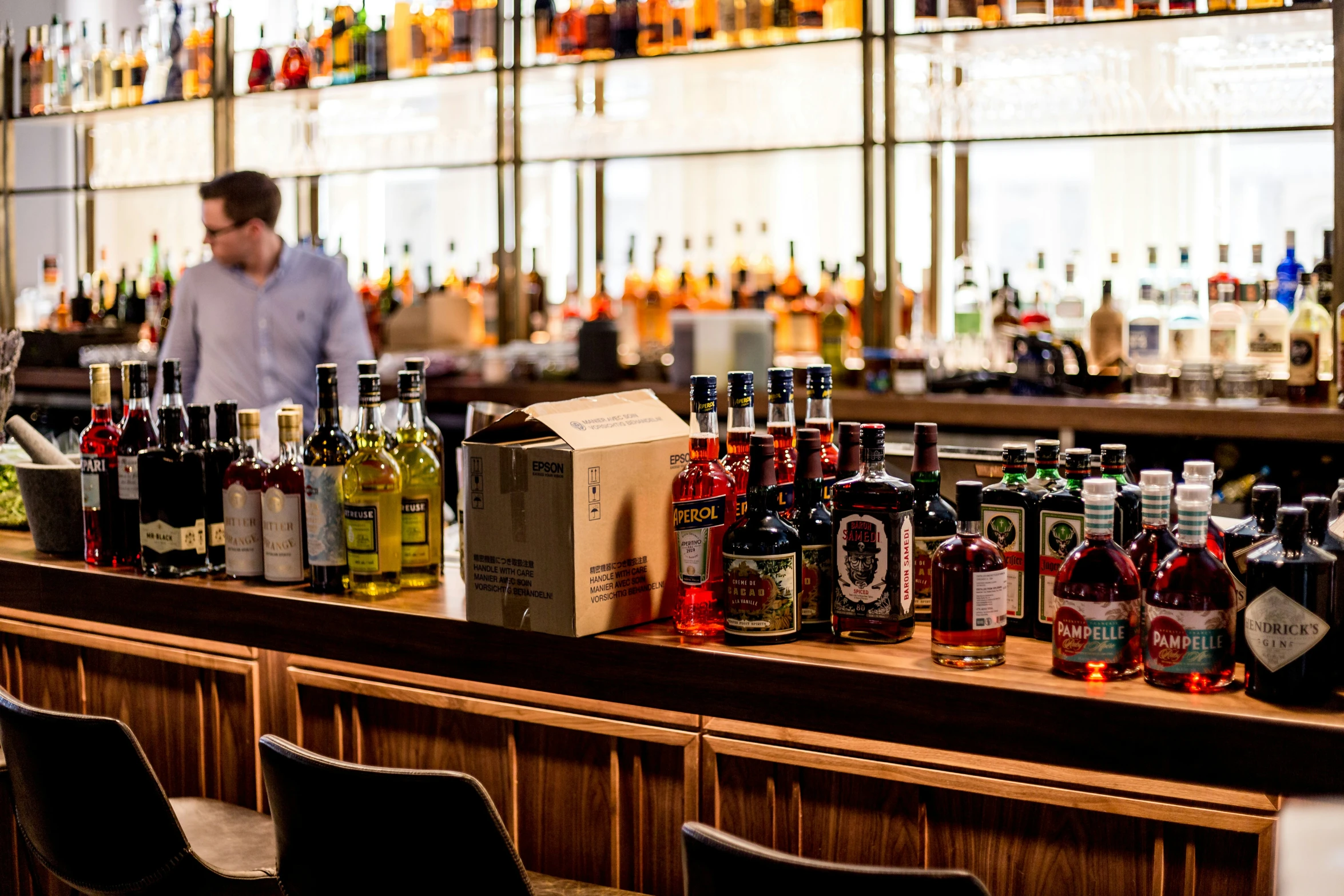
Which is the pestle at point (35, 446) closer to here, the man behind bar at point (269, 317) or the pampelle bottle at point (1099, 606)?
the man behind bar at point (269, 317)

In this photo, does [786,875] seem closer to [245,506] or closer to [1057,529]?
[1057,529]

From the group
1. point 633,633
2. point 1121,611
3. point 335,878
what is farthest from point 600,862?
point 1121,611

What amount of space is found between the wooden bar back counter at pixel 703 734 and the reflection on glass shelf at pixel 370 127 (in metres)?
2.58

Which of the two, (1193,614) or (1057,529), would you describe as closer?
(1193,614)

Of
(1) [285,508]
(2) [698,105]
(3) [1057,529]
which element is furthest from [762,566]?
(2) [698,105]

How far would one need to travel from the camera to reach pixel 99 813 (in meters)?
1.61

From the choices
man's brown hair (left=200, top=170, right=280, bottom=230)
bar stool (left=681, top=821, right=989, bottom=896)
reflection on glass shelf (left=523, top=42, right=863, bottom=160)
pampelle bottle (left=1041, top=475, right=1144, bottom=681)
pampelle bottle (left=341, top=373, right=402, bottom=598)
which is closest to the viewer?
bar stool (left=681, top=821, right=989, bottom=896)

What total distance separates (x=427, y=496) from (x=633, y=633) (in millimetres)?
427

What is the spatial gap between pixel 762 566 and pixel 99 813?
0.84m

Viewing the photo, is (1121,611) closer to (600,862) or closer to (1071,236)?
(600,862)

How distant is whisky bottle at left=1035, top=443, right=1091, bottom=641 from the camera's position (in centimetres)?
151

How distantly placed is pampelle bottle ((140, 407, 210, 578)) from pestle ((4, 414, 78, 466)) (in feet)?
1.04

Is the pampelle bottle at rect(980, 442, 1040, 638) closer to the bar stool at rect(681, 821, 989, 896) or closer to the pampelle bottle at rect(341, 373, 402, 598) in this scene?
the bar stool at rect(681, 821, 989, 896)

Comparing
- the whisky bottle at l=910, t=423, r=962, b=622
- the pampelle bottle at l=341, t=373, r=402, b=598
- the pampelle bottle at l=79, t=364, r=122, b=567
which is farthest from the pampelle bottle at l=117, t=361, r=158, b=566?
the whisky bottle at l=910, t=423, r=962, b=622
